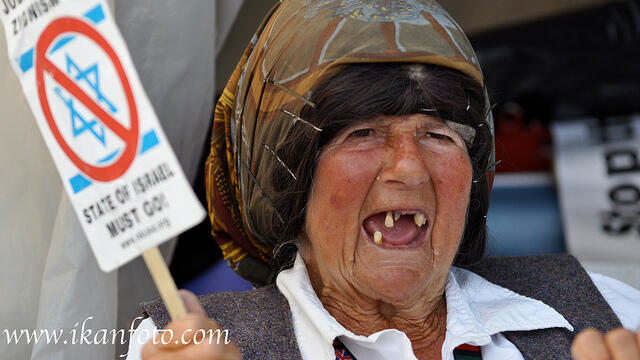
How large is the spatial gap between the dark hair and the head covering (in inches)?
0.8

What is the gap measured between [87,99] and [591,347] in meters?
0.84

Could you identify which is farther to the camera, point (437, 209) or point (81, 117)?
point (437, 209)

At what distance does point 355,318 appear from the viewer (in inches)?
66.2

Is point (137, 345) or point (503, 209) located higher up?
point (137, 345)

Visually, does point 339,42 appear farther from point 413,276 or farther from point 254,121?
point 413,276

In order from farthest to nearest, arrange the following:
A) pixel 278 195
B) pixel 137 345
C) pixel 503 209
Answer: pixel 503 209 → pixel 278 195 → pixel 137 345

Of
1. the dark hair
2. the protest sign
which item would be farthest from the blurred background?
the protest sign

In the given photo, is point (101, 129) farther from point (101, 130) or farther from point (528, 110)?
point (528, 110)

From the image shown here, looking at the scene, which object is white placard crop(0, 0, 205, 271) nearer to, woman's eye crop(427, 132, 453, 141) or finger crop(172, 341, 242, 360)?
finger crop(172, 341, 242, 360)

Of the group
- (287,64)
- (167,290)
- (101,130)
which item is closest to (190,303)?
(167,290)

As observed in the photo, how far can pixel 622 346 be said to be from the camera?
3.61 ft

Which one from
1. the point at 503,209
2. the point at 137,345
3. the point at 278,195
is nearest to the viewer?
the point at 137,345

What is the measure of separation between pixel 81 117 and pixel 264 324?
65cm

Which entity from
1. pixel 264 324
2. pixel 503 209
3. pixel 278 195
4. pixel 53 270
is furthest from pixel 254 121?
pixel 503 209
